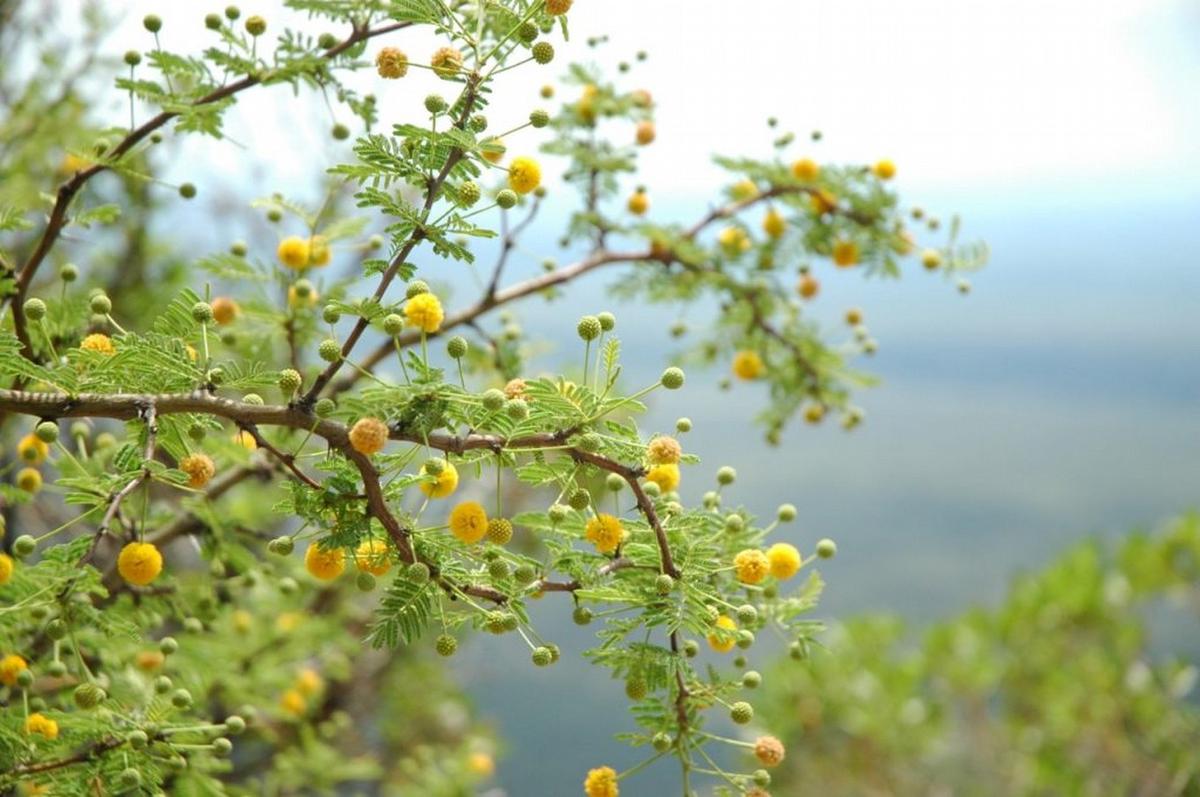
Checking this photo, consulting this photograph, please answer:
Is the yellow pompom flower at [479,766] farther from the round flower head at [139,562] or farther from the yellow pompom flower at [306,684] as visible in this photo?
the round flower head at [139,562]

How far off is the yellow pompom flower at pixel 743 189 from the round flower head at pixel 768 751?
110 centimetres

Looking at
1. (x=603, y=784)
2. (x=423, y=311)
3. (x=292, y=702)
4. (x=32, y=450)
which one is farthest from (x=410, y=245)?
(x=292, y=702)

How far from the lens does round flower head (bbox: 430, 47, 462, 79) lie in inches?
33.0

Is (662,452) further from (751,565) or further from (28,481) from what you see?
(28,481)

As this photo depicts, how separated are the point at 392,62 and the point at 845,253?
1048mm

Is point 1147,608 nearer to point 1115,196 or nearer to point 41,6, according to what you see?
point 41,6

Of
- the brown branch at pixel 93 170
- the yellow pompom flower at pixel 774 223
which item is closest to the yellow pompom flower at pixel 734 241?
the yellow pompom flower at pixel 774 223

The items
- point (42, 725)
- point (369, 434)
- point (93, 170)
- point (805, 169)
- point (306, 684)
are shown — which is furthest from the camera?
point (306, 684)

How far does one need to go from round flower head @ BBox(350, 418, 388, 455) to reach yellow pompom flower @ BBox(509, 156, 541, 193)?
257mm

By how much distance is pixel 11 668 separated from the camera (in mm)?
1072

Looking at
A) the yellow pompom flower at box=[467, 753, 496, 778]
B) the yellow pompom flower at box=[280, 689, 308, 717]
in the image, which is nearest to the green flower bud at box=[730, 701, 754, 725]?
the yellow pompom flower at box=[280, 689, 308, 717]

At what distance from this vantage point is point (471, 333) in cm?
181

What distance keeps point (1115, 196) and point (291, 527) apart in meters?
20.0

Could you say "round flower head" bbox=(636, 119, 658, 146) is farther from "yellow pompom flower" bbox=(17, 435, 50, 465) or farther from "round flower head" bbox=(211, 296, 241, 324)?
"yellow pompom flower" bbox=(17, 435, 50, 465)
